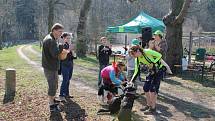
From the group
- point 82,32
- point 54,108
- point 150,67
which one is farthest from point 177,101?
point 82,32

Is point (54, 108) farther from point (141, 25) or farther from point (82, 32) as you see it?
point (82, 32)

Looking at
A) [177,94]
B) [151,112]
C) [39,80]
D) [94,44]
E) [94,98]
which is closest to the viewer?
[151,112]

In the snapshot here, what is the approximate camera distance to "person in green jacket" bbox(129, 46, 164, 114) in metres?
7.86

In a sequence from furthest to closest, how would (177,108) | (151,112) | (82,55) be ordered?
(82,55) → (177,108) → (151,112)

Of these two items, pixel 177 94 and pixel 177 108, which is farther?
pixel 177 94

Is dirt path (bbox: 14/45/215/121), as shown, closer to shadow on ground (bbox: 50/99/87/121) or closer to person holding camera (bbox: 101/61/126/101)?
shadow on ground (bbox: 50/99/87/121)

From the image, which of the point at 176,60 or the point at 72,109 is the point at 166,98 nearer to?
the point at 72,109

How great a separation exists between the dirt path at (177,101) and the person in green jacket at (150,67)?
0.44m

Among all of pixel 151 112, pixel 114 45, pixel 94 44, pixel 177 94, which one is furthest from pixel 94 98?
pixel 114 45

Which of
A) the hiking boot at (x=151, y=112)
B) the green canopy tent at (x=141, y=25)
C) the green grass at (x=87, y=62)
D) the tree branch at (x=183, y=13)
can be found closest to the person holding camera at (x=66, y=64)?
the hiking boot at (x=151, y=112)

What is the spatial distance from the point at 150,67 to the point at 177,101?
234 centimetres

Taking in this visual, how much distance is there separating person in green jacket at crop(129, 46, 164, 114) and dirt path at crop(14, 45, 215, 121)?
Result: 44 centimetres

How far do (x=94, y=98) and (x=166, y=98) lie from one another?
2045 mm

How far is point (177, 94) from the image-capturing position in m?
11.2
